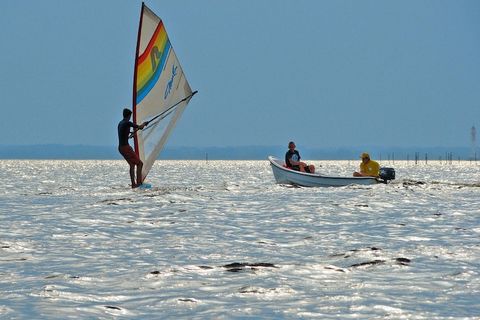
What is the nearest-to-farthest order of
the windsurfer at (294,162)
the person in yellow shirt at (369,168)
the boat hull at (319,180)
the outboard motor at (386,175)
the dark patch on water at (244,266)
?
the dark patch on water at (244,266), the boat hull at (319,180), the person in yellow shirt at (369,168), the outboard motor at (386,175), the windsurfer at (294,162)

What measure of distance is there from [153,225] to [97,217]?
1946 millimetres

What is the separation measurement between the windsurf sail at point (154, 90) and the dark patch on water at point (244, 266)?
47.9 feet

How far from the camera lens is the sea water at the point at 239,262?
7.27 meters

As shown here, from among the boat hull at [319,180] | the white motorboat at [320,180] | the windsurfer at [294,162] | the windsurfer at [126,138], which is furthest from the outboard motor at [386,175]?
the windsurfer at [126,138]

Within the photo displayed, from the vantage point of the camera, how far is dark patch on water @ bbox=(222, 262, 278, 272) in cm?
951

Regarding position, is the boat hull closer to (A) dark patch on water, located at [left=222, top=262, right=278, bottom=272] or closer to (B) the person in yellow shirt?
(B) the person in yellow shirt

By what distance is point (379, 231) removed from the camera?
14.0 meters

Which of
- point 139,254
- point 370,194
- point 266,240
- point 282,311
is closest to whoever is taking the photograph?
point 282,311

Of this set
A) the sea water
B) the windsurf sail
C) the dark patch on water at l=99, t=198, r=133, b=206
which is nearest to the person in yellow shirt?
the windsurf sail

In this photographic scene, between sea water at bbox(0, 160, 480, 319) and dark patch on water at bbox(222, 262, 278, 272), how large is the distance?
1 cm

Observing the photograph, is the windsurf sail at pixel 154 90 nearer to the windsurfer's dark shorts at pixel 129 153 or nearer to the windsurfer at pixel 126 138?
the windsurfer at pixel 126 138

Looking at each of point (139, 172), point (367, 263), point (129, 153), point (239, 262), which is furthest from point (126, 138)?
point (367, 263)

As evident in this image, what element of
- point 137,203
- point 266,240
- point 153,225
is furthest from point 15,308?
point 137,203

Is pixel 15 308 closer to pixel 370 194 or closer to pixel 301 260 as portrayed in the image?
pixel 301 260
